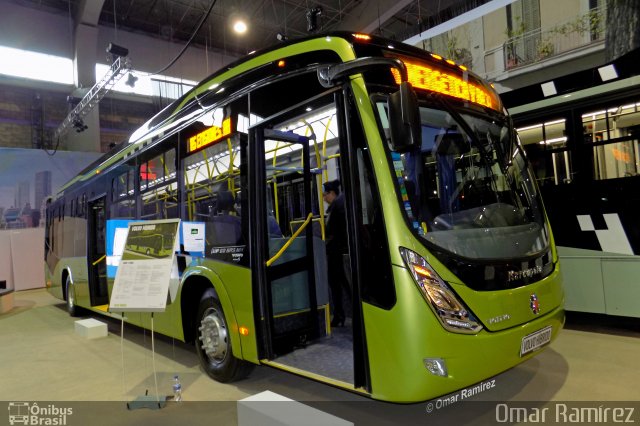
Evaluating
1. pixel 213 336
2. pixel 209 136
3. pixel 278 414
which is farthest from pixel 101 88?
pixel 278 414

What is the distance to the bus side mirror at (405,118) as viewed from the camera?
2582mm

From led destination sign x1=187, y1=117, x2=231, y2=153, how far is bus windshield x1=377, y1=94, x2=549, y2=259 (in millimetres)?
1636

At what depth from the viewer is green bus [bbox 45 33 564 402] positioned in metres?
2.62

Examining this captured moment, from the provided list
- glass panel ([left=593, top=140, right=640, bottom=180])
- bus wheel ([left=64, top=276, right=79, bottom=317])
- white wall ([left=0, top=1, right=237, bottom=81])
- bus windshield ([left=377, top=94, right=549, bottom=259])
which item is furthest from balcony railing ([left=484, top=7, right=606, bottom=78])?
bus wheel ([left=64, top=276, right=79, bottom=317])

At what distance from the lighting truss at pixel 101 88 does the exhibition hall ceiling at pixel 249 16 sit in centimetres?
328

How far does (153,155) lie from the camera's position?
17.1 ft

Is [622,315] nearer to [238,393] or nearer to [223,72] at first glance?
[238,393]

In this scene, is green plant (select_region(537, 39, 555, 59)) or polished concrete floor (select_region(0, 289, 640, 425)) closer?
polished concrete floor (select_region(0, 289, 640, 425))

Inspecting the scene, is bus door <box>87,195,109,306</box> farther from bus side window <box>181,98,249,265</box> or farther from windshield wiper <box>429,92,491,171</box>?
windshield wiper <box>429,92,491,171</box>

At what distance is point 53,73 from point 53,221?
7857 millimetres

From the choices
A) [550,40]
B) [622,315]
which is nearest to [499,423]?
[622,315]

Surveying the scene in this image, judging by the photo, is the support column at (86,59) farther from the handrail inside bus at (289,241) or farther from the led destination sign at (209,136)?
the handrail inside bus at (289,241)

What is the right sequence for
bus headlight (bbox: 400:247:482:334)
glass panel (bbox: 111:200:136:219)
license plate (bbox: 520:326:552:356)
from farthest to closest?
glass panel (bbox: 111:200:136:219) → license plate (bbox: 520:326:552:356) → bus headlight (bbox: 400:247:482:334)

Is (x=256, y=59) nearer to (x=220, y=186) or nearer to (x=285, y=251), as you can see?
(x=220, y=186)
